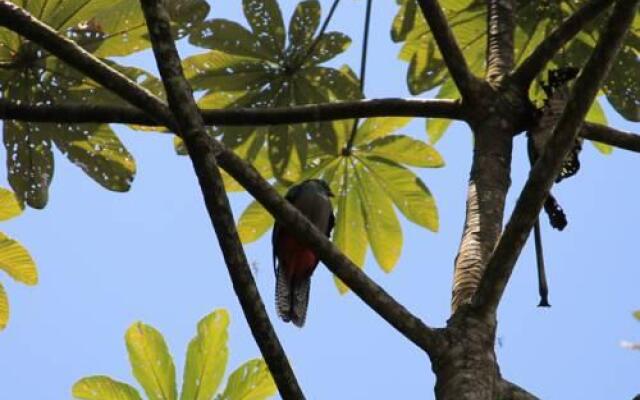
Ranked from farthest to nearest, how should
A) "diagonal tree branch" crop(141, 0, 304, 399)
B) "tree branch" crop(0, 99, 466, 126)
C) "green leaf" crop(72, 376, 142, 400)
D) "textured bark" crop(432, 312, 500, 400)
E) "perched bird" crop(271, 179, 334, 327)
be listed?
"perched bird" crop(271, 179, 334, 327), "green leaf" crop(72, 376, 142, 400), "tree branch" crop(0, 99, 466, 126), "textured bark" crop(432, 312, 500, 400), "diagonal tree branch" crop(141, 0, 304, 399)

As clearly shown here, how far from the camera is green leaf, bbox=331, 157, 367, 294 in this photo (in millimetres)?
5465

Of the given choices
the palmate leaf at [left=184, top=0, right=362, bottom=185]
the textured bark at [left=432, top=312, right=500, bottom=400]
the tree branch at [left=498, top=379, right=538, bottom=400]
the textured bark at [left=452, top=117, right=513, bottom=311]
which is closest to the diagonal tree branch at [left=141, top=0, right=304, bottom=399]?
the textured bark at [left=432, top=312, right=500, bottom=400]

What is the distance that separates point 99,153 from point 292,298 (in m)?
1.50

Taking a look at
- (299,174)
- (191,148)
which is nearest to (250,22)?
(299,174)

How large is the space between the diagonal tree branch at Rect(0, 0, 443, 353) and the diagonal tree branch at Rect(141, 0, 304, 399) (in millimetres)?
112

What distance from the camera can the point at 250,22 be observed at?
16.0ft

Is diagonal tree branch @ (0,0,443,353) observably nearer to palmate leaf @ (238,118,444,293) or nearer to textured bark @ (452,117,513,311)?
textured bark @ (452,117,513,311)

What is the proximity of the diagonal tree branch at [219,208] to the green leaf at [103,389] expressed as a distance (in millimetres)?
2491

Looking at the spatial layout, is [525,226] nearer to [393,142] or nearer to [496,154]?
[496,154]

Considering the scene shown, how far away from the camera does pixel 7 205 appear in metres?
5.27

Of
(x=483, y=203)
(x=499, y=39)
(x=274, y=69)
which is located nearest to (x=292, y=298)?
(x=274, y=69)

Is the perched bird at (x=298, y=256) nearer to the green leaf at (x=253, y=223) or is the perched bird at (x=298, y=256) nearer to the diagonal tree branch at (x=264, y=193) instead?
the green leaf at (x=253, y=223)

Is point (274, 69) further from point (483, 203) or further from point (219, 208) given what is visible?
point (219, 208)

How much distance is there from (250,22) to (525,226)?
215cm
